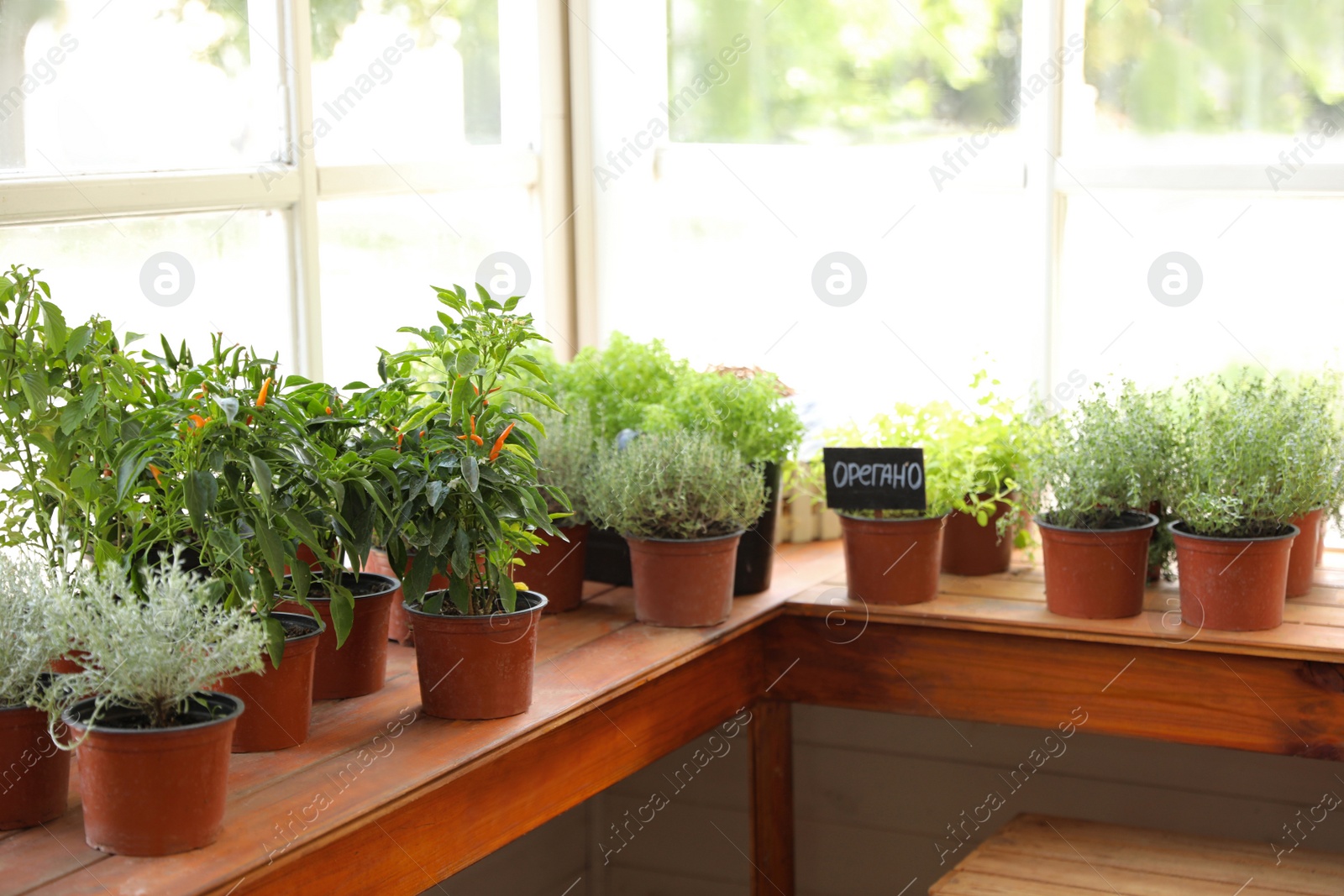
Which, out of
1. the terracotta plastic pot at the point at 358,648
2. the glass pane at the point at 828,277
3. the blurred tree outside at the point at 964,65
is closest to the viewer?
the terracotta plastic pot at the point at 358,648

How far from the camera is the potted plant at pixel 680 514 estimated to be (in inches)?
93.7

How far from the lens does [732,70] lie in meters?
3.22

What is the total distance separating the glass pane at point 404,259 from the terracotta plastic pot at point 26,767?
42.5 inches

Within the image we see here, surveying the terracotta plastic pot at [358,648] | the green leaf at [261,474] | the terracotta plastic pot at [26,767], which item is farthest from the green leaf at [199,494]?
the terracotta plastic pot at [358,648]

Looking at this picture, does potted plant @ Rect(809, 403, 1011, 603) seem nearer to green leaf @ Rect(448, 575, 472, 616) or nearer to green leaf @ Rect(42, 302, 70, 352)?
green leaf @ Rect(448, 575, 472, 616)

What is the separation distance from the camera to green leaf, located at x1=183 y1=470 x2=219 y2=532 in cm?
165

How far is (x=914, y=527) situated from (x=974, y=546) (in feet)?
0.98

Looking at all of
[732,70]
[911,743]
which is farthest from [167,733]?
[732,70]

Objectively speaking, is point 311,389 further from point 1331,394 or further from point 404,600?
point 1331,394

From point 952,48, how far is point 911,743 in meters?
1.59

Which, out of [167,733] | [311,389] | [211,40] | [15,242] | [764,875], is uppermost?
[211,40]

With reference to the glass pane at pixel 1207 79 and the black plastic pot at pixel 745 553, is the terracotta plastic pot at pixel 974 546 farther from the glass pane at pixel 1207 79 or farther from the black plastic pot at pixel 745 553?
the glass pane at pixel 1207 79

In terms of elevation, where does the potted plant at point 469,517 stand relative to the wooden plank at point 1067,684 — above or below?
above

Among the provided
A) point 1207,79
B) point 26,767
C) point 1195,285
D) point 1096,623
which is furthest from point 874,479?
point 26,767
